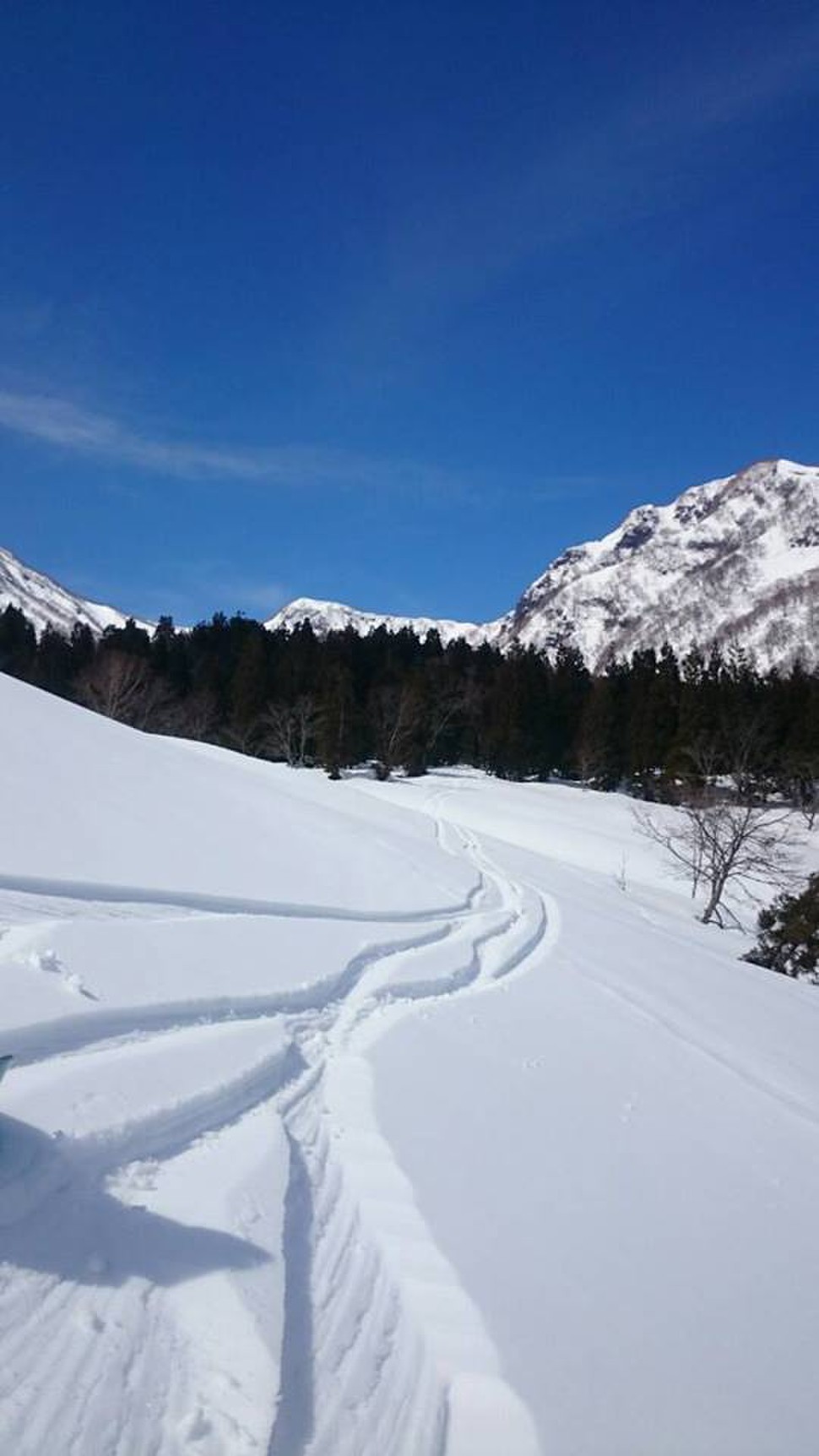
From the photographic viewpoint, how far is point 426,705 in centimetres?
4672

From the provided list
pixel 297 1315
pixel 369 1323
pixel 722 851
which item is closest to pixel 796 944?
pixel 722 851

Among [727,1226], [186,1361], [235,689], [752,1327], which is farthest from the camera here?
[235,689]

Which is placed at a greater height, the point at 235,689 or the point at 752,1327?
the point at 235,689

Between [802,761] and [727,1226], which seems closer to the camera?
[727,1226]

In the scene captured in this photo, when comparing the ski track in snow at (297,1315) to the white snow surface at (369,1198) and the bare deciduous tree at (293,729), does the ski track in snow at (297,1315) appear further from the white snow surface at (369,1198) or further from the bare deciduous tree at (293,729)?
the bare deciduous tree at (293,729)

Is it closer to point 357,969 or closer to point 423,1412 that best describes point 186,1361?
point 423,1412

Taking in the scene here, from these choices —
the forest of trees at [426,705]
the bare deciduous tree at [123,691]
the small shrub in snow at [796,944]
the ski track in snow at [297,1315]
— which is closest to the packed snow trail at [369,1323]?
the ski track in snow at [297,1315]

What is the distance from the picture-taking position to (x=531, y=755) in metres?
48.7

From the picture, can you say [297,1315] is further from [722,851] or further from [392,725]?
[392,725]

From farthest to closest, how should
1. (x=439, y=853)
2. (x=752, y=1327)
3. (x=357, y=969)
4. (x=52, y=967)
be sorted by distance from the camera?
1. (x=439, y=853)
2. (x=357, y=969)
3. (x=52, y=967)
4. (x=752, y=1327)

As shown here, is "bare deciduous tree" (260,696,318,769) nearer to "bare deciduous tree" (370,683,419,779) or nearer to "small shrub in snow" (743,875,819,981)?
"bare deciduous tree" (370,683,419,779)

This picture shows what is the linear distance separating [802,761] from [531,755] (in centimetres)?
1515

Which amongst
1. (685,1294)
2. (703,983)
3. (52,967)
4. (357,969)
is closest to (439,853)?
(703,983)

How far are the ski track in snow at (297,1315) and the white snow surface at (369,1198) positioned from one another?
0.4 inches
